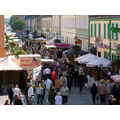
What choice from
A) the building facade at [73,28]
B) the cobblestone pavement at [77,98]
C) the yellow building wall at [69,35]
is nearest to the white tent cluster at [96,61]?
the cobblestone pavement at [77,98]

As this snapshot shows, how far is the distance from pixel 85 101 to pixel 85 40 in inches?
980

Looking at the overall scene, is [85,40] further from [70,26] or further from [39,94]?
[39,94]

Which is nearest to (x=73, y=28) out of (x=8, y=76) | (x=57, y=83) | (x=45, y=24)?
(x=8, y=76)

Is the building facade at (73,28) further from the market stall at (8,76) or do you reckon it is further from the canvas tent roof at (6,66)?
the canvas tent roof at (6,66)

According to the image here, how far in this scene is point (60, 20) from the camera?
6844 cm

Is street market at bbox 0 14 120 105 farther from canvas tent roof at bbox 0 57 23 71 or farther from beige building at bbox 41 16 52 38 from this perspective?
beige building at bbox 41 16 52 38

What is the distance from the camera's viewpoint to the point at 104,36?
37.1 metres

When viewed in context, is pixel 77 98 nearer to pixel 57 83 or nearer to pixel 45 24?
pixel 57 83

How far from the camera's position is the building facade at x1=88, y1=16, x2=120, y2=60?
3419 cm

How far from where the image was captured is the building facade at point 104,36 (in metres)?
34.2

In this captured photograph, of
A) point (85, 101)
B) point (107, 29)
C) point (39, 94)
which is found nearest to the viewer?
point (39, 94)

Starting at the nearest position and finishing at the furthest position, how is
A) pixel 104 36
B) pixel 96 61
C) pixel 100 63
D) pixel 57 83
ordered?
pixel 57 83, pixel 100 63, pixel 96 61, pixel 104 36
